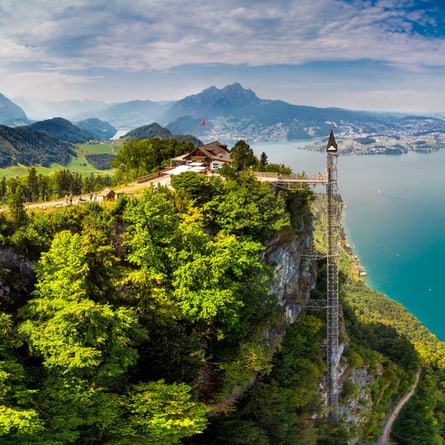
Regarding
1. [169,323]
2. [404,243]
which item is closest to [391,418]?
[169,323]

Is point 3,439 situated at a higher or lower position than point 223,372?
higher

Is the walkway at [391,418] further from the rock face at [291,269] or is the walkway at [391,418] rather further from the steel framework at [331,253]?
the rock face at [291,269]

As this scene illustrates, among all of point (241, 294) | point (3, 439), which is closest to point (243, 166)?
point (241, 294)

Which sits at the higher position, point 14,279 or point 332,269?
point 14,279

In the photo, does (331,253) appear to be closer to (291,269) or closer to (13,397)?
(291,269)

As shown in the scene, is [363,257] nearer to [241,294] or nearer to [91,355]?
[241,294]

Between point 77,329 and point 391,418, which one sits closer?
point 77,329
